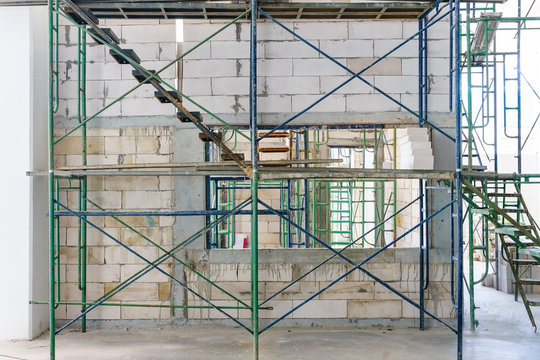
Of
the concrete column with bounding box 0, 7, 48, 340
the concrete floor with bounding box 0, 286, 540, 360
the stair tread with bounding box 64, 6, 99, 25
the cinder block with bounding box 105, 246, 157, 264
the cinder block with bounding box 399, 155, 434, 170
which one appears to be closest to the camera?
the stair tread with bounding box 64, 6, 99, 25

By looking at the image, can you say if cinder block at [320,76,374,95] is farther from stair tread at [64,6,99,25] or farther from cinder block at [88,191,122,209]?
cinder block at [88,191,122,209]

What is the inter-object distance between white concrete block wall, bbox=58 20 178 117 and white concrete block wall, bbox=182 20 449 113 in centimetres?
32

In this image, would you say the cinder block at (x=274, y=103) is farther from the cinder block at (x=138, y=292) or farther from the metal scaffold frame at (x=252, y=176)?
the cinder block at (x=138, y=292)

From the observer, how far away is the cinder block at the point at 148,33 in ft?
20.9

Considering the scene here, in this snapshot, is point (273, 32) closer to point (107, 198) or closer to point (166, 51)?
point (166, 51)

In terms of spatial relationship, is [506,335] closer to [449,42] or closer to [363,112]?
[363,112]

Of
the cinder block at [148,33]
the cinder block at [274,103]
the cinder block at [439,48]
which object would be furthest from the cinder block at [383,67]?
the cinder block at [148,33]

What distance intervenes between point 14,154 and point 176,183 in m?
2.09

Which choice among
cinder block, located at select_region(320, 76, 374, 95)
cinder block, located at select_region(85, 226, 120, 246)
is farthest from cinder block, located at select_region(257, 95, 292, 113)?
cinder block, located at select_region(85, 226, 120, 246)

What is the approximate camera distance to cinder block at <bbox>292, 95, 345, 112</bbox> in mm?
6383

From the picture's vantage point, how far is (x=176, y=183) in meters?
6.35

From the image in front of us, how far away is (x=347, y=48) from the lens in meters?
6.38

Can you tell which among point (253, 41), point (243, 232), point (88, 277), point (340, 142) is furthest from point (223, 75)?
point (243, 232)

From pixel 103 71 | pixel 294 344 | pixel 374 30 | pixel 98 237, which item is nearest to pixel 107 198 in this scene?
pixel 98 237
